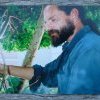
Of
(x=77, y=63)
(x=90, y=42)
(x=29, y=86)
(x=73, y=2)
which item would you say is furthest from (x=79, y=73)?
(x=73, y=2)

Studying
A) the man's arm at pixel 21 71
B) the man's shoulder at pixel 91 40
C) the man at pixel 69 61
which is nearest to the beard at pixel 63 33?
the man at pixel 69 61

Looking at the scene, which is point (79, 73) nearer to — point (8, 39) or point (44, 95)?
point (44, 95)

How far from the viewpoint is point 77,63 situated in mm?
2891

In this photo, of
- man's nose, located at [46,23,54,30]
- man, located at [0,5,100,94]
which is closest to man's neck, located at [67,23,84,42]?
man, located at [0,5,100,94]

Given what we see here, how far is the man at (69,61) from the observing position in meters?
2.88

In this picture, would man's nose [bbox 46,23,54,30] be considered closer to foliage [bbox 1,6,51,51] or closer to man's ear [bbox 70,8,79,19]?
foliage [bbox 1,6,51,51]

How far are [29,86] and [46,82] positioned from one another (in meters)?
0.17

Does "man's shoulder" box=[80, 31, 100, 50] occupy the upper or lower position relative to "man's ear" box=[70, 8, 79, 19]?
lower

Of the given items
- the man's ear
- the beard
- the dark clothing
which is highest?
the man's ear

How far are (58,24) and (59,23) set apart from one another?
14 mm

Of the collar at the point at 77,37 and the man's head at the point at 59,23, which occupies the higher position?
the man's head at the point at 59,23

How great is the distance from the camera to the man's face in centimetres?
295

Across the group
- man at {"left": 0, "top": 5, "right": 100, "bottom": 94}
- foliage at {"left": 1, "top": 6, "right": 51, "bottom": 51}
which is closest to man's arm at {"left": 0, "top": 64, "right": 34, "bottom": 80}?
man at {"left": 0, "top": 5, "right": 100, "bottom": 94}

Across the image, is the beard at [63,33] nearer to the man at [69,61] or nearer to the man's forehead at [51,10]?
the man at [69,61]
